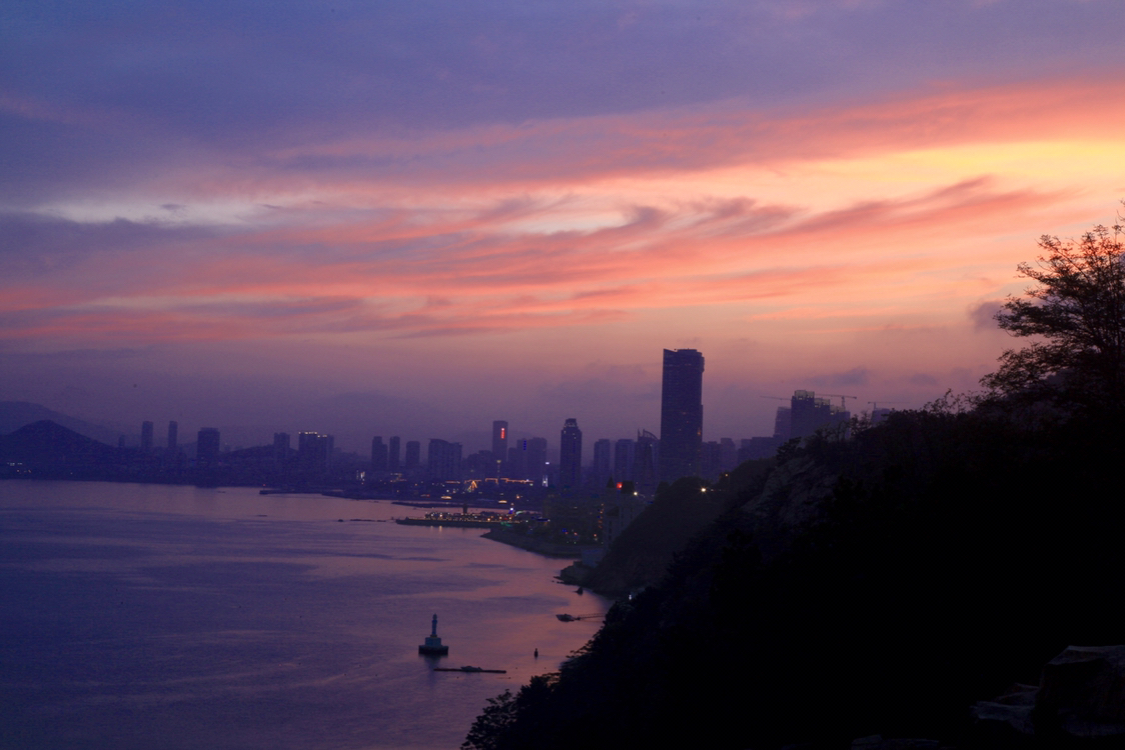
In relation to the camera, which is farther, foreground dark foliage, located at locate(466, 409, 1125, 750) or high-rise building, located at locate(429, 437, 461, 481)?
high-rise building, located at locate(429, 437, 461, 481)

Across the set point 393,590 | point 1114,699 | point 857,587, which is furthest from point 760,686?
point 393,590

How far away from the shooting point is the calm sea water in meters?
19.0

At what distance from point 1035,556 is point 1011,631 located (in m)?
0.94

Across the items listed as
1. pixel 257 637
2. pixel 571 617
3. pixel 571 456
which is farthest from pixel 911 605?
pixel 571 456

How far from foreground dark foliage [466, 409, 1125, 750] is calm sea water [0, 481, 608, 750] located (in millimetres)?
8343

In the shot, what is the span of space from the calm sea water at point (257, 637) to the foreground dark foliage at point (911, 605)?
8.34 meters

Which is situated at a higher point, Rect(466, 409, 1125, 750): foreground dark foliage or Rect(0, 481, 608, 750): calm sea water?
Rect(466, 409, 1125, 750): foreground dark foliage

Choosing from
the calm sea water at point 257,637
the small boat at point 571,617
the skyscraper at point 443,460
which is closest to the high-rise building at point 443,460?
the skyscraper at point 443,460

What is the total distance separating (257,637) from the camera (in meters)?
28.4

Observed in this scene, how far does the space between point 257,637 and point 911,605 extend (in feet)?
80.1

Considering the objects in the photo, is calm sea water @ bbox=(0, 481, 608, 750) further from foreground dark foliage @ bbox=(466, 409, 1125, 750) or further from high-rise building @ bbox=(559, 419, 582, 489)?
high-rise building @ bbox=(559, 419, 582, 489)

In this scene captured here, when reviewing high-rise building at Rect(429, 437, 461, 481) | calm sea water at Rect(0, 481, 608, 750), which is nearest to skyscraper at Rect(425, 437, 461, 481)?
high-rise building at Rect(429, 437, 461, 481)

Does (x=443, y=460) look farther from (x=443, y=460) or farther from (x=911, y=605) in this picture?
(x=911, y=605)

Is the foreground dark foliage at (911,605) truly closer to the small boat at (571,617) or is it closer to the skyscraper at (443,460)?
the small boat at (571,617)
